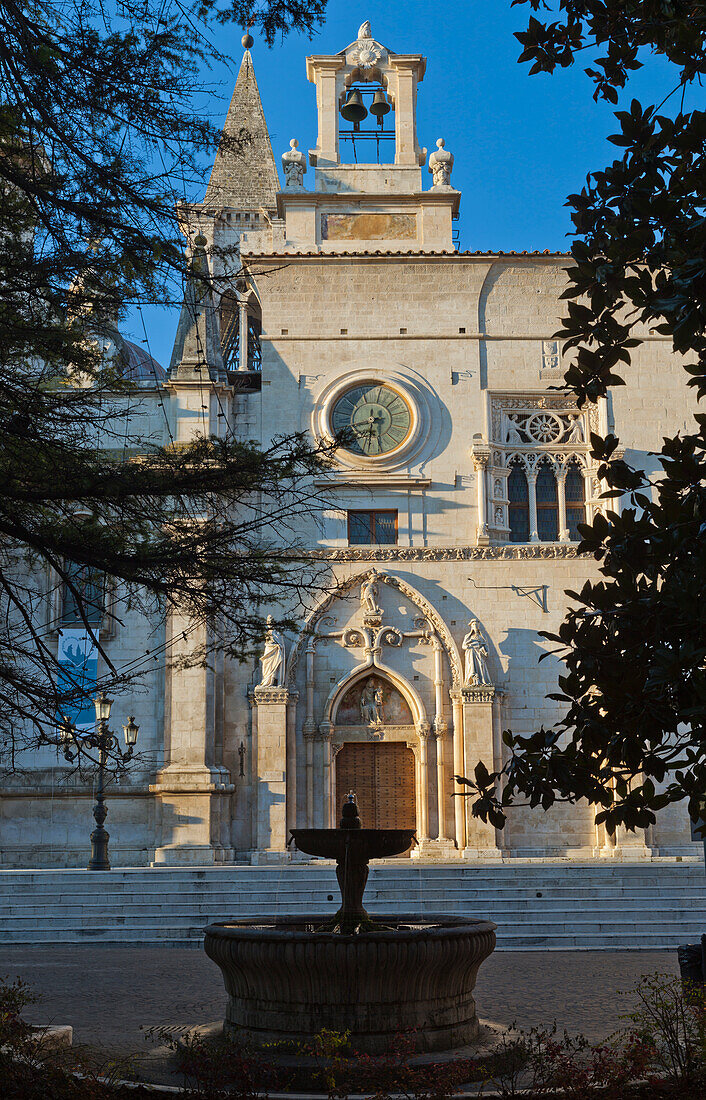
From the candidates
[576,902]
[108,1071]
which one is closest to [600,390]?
[108,1071]

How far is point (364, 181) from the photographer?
28250mm

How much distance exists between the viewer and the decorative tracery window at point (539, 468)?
26603 millimetres

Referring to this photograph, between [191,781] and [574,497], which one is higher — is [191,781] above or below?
below

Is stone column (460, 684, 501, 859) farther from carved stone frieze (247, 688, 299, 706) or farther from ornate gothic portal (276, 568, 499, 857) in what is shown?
carved stone frieze (247, 688, 299, 706)

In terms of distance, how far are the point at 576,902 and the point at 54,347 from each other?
45.5ft

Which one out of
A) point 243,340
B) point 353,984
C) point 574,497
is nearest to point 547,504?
point 574,497

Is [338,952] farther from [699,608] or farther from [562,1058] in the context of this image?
[699,608]

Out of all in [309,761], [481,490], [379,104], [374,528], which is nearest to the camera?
[309,761]

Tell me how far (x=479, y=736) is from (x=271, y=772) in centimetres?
458

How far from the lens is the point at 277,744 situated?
24.6 metres

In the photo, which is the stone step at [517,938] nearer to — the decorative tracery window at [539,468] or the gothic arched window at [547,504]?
the decorative tracery window at [539,468]

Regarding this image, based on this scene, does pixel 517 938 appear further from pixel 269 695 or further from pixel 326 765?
pixel 269 695

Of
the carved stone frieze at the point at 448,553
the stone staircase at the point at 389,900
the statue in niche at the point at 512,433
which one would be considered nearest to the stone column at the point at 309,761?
the carved stone frieze at the point at 448,553

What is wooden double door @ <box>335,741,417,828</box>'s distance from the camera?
84.1 ft
